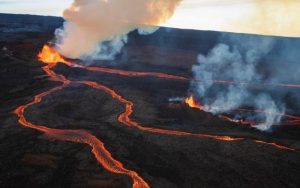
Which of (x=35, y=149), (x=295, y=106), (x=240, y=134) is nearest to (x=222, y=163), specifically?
(x=240, y=134)

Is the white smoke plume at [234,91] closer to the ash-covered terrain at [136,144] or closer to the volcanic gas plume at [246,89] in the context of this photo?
the volcanic gas plume at [246,89]

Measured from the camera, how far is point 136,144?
14766mm

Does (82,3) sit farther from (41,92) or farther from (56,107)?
(56,107)

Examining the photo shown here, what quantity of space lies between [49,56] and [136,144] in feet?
84.5

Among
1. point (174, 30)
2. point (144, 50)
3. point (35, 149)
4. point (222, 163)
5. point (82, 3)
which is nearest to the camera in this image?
point (222, 163)

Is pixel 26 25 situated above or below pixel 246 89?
above

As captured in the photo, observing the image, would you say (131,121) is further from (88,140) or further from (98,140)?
(88,140)

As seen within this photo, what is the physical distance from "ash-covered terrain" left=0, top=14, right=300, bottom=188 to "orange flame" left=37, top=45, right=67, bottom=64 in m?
7.64

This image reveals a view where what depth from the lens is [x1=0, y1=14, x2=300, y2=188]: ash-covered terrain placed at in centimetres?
1192

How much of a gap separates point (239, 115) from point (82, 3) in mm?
25086

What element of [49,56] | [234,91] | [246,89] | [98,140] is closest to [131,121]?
[98,140]

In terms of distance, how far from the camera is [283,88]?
30.9 m

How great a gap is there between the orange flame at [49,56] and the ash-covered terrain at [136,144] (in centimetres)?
764

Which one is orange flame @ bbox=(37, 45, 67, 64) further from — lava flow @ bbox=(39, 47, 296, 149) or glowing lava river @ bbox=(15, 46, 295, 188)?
lava flow @ bbox=(39, 47, 296, 149)
